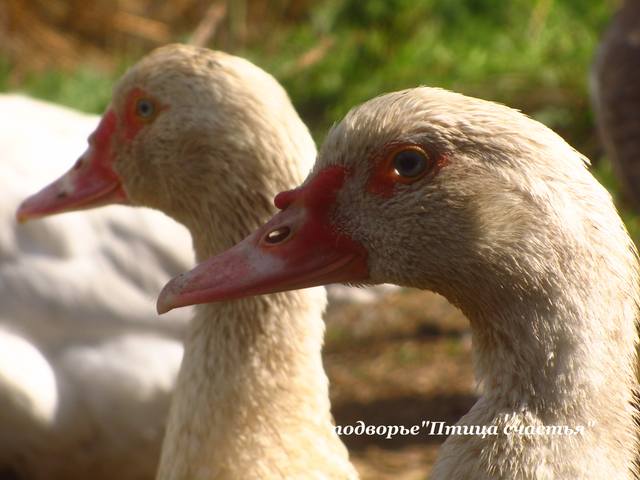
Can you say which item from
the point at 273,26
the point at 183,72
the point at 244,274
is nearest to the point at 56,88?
the point at 273,26

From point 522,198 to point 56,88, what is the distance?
5.31 metres

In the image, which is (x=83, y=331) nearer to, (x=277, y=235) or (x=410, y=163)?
(x=277, y=235)

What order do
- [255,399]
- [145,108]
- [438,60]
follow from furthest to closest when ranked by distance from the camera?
1. [438,60]
2. [145,108]
3. [255,399]

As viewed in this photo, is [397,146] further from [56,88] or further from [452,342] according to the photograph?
[56,88]

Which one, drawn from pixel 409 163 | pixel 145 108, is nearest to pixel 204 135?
pixel 145 108

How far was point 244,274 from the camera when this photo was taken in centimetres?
219

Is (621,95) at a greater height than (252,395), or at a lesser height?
greater

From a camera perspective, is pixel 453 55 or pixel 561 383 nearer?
pixel 561 383

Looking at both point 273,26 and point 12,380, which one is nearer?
point 12,380

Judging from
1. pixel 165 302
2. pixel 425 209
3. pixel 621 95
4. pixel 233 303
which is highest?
pixel 621 95

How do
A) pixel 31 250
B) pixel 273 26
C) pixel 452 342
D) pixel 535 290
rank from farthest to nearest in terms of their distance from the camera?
pixel 273 26 → pixel 452 342 → pixel 31 250 → pixel 535 290

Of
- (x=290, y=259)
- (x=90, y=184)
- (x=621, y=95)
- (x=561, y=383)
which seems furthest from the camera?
(x=621, y=95)

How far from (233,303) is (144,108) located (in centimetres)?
56

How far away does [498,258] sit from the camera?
78.3 inches
